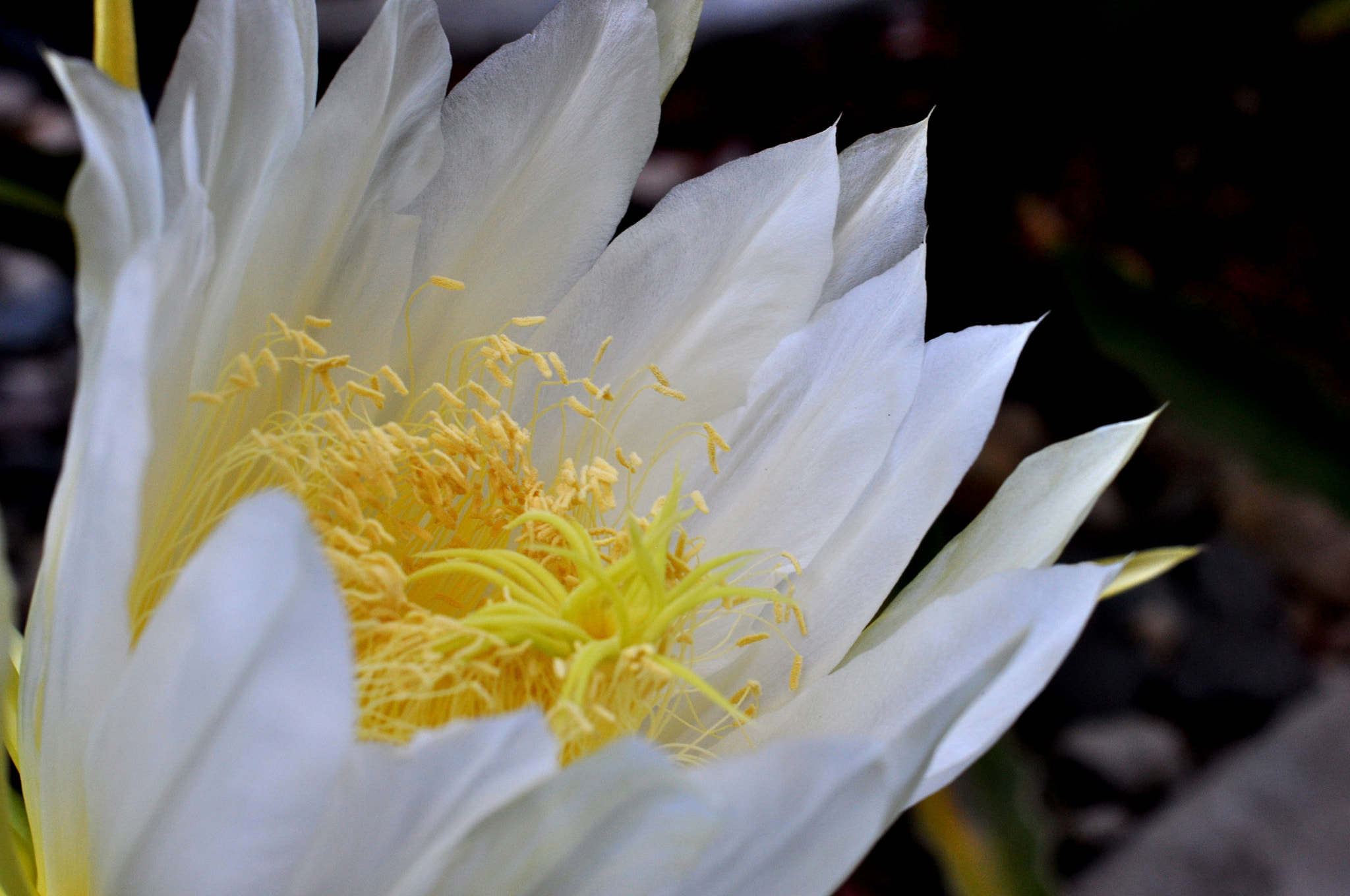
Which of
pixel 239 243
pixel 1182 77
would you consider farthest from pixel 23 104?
pixel 1182 77

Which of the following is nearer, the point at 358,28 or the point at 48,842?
the point at 48,842

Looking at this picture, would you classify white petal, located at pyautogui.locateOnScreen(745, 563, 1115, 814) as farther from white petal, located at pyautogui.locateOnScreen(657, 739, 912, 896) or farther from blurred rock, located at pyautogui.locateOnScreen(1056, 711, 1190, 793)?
blurred rock, located at pyautogui.locateOnScreen(1056, 711, 1190, 793)

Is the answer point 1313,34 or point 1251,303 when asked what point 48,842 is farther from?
→ point 1313,34

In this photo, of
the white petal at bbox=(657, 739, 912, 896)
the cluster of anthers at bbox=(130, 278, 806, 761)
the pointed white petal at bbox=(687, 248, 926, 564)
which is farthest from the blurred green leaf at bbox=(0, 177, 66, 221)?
the white petal at bbox=(657, 739, 912, 896)

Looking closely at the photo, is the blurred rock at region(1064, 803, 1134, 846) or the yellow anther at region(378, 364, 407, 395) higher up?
the yellow anther at region(378, 364, 407, 395)

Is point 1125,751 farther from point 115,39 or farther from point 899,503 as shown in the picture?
point 115,39

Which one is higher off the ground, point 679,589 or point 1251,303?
point 679,589

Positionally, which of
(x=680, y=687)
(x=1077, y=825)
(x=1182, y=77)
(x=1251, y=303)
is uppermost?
(x=1182, y=77)
